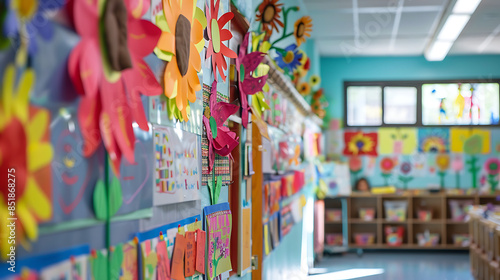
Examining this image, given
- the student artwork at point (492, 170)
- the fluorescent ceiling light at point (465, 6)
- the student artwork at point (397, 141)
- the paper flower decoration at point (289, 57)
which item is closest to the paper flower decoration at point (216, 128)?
the paper flower decoration at point (289, 57)

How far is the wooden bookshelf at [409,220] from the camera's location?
7.73 meters

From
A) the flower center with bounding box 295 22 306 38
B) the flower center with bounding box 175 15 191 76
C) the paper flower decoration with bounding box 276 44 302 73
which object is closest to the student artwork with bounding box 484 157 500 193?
the paper flower decoration with bounding box 276 44 302 73

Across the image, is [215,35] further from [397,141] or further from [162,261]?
[397,141]

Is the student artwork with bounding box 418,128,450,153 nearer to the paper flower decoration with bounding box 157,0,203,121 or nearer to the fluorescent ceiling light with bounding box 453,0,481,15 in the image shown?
the fluorescent ceiling light with bounding box 453,0,481,15

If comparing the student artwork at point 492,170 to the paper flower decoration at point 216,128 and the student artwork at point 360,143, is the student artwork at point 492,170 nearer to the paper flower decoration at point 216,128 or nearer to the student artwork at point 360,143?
the student artwork at point 360,143

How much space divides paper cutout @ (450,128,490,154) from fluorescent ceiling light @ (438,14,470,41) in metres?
1.83

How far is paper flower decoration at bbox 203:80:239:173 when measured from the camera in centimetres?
160

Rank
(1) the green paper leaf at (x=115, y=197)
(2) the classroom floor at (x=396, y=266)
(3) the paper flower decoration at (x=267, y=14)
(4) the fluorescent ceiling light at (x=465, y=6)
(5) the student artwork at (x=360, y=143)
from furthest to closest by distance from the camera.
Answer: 1. (5) the student artwork at (x=360, y=143)
2. (2) the classroom floor at (x=396, y=266)
3. (4) the fluorescent ceiling light at (x=465, y=6)
4. (3) the paper flower decoration at (x=267, y=14)
5. (1) the green paper leaf at (x=115, y=197)

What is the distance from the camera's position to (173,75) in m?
1.21

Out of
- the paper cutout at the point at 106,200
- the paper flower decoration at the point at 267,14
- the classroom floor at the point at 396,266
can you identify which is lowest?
the classroom floor at the point at 396,266

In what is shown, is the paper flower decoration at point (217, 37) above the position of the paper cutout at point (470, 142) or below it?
above

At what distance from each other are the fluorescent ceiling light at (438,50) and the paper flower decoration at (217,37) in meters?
5.79

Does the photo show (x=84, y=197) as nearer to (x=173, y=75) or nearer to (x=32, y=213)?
(x=32, y=213)

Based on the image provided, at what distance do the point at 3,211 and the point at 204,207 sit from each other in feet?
3.18
